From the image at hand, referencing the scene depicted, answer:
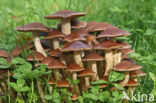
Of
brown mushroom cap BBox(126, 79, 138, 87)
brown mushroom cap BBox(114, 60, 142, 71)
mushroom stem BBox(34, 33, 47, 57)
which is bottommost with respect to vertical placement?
brown mushroom cap BBox(126, 79, 138, 87)

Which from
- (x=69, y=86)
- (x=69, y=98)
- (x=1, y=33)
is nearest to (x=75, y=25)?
(x=69, y=86)

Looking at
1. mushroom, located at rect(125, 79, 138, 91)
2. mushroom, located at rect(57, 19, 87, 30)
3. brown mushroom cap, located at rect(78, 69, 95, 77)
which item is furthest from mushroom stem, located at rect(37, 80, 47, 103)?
mushroom, located at rect(125, 79, 138, 91)

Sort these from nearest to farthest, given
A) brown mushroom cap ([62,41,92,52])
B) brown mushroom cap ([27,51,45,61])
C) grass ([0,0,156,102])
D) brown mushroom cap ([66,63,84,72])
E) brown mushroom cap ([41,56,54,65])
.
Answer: brown mushroom cap ([62,41,92,52])
brown mushroom cap ([66,63,84,72])
brown mushroom cap ([41,56,54,65])
brown mushroom cap ([27,51,45,61])
grass ([0,0,156,102])

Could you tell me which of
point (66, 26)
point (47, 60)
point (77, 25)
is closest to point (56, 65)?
point (47, 60)

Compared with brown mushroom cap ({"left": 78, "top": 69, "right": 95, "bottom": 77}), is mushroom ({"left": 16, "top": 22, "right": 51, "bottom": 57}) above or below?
above

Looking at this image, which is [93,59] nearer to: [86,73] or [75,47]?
[86,73]

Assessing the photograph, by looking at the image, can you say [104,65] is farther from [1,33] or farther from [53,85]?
[1,33]

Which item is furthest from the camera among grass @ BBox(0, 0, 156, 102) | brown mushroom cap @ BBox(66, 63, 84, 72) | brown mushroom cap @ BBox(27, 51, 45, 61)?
grass @ BBox(0, 0, 156, 102)

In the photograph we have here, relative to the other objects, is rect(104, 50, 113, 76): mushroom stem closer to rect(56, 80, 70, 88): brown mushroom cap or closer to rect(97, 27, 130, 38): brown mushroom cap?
rect(97, 27, 130, 38): brown mushroom cap

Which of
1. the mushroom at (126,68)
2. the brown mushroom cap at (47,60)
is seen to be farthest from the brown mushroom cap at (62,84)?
the mushroom at (126,68)
